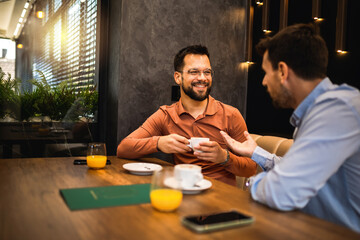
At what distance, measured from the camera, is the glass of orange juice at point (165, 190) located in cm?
105

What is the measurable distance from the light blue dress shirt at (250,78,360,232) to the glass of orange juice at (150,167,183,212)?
32 centimetres

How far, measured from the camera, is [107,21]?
2.94m

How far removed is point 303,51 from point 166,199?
778mm

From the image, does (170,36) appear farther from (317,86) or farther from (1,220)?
(1,220)

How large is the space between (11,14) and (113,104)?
1154mm

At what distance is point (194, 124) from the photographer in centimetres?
232

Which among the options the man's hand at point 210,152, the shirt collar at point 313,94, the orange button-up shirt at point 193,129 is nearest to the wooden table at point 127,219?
the man's hand at point 210,152

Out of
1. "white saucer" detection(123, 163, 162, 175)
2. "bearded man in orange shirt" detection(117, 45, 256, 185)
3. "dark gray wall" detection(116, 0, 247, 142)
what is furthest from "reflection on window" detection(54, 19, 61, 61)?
"white saucer" detection(123, 163, 162, 175)

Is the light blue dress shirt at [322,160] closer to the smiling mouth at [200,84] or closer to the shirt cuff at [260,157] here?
the shirt cuff at [260,157]

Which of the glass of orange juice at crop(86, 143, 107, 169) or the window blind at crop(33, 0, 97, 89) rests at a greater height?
the window blind at crop(33, 0, 97, 89)

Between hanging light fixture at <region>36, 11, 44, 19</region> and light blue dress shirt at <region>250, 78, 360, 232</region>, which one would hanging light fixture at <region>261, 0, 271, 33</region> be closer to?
light blue dress shirt at <region>250, 78, 360, 232</region>

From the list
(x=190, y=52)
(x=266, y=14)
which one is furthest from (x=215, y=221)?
(x=266, y=14)

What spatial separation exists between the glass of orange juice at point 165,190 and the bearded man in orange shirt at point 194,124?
0.89 meters

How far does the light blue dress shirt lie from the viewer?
1.06 m
